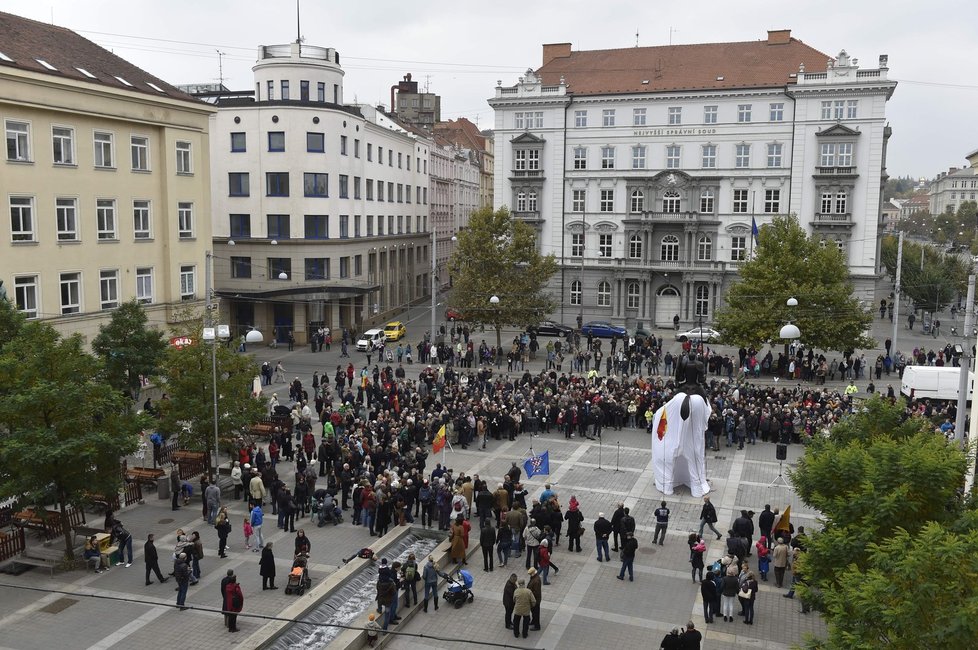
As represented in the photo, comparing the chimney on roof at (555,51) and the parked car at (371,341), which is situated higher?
the chimney on roof at (555,51)

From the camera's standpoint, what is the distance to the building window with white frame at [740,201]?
62.5 metres

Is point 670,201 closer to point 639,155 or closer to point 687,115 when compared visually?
point 639,155

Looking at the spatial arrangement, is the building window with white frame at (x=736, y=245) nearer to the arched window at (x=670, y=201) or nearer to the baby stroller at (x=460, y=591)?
the arched window at (x=670, y=201)

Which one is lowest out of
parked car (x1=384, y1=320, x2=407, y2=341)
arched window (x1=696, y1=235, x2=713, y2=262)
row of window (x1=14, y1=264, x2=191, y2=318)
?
parked car (x1=384, y1=320, x2=407, y2=341)

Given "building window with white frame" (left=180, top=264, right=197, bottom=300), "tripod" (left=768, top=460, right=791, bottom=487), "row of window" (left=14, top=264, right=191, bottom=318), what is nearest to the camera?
"tripod" (left=768, top=460, right=791, bottom=487)

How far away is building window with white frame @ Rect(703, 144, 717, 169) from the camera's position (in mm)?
62688

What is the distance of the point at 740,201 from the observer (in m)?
62.6

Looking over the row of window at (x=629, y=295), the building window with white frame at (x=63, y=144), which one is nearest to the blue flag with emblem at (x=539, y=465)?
the building window with white frame at (x=63, y=144)

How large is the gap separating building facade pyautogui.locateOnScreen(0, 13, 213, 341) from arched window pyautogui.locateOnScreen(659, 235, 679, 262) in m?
34.8

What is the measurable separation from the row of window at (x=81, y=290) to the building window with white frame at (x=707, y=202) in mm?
37709

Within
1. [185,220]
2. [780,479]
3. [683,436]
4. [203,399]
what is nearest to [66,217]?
[185,220]

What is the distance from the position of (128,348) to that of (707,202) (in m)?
45.3

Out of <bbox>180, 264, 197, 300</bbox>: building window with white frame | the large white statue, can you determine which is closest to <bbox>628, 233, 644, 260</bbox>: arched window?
<bbox>180, 264, 197, 300</bbox>: building window with white frame

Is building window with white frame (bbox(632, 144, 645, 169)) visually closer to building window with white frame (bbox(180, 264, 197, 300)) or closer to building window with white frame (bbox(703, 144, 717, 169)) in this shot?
building window with white frame (bbox(703, 144, 717, 169))
